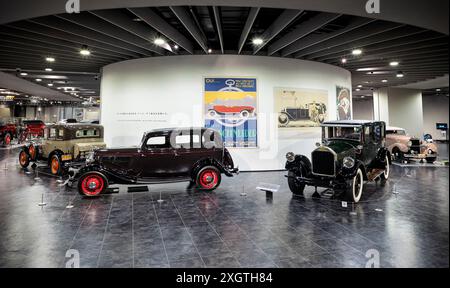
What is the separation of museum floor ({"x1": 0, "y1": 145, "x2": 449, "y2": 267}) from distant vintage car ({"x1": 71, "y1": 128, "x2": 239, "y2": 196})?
361 millimetres

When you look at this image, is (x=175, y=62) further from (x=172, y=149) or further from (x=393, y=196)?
(x=393, y=196)

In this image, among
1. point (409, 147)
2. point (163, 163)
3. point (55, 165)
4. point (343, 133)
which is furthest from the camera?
point (409, 147)

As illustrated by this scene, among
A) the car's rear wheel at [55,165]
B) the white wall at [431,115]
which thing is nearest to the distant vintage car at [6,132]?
the car's rear wheel at [55,165]

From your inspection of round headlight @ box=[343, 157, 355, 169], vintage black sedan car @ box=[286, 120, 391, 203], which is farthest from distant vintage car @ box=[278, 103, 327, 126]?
round headlight @ box=[343, 157, 355, 169]

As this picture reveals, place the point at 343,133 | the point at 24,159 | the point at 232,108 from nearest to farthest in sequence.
→ 1. the point at 343,133
2. the point at 232,108
3. the point at 24,159

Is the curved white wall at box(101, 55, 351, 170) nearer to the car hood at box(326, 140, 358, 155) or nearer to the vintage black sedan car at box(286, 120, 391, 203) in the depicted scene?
the vintage black sedan car at box(286, 120, 391, 203)

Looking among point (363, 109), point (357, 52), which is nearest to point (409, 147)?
point (357, 52)

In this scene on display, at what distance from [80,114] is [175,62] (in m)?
27.3

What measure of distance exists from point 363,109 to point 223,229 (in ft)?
85.6

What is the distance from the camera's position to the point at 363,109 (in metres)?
25.7

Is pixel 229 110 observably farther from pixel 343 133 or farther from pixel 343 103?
pixel 343 103

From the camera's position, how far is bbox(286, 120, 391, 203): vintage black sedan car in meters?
5.19

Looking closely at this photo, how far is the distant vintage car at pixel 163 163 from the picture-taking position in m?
5.85

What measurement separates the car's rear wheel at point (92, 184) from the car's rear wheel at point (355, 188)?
5.11m
